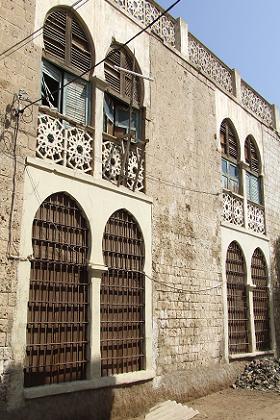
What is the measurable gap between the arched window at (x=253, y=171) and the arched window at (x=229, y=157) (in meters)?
0.61

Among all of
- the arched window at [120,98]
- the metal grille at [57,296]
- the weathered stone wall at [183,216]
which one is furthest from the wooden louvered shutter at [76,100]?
the weathered stone wall at [183,216]

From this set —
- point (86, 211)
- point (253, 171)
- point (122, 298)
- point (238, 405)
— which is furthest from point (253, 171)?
point (86, 211)

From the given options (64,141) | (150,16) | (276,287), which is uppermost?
(150,16)

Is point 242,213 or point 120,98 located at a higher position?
point 120,98

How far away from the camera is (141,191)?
900 cm

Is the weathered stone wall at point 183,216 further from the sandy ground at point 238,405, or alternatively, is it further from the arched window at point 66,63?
the arched window at point 66,63

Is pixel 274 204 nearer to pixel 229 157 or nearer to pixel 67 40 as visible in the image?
pixel 229 157

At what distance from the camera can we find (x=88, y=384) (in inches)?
276

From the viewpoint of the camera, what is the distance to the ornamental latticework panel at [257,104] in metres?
13.8

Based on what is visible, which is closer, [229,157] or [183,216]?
[183,216]

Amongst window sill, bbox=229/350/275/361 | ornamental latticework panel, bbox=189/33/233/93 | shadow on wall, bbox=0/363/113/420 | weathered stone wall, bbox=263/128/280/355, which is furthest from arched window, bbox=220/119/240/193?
shadow on wall, bbox=0/363/113/420

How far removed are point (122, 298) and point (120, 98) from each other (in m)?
3.91

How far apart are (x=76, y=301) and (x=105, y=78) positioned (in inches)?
170

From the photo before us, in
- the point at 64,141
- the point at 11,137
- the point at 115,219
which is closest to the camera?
the point at 11,137
